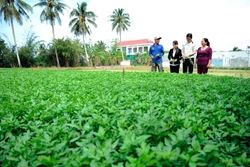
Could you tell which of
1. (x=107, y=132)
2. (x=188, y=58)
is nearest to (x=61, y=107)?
(x=107, y=132)

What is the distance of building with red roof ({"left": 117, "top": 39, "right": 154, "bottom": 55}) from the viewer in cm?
4561

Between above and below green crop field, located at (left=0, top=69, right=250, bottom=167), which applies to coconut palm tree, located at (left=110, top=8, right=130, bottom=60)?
above

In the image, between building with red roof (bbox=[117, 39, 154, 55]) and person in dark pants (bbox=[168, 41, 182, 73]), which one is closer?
person in dark pants (bbox=[168, 41, 182, 73])

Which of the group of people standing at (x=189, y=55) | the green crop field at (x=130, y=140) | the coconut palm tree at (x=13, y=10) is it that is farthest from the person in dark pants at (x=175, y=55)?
the coconut palm tree at (x=13, y=10)

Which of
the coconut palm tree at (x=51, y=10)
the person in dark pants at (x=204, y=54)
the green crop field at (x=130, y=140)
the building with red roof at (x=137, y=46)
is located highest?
the coconut palm tree at (x=51, y=10)

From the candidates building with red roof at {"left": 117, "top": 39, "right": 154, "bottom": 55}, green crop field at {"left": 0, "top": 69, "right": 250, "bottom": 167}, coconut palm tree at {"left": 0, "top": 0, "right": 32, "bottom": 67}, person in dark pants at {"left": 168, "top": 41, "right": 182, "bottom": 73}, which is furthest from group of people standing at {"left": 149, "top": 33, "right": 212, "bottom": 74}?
building with red roof at {"left": 117, "top": 39, "right": 154, "bottom": 55}

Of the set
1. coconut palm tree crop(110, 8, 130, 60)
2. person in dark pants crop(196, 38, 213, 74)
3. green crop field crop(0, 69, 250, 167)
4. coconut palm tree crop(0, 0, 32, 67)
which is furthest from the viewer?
coconut palm tree crop(110, 8, 130, 60)

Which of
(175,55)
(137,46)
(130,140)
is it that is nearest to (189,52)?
(175,55)

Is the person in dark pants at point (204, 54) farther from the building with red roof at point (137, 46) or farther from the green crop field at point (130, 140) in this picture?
the building with red roof at point (137, 46)

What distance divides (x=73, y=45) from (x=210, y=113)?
3291cm

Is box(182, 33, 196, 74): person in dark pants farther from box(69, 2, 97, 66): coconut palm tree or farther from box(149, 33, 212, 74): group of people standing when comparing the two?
box(69, 2, 97, 66): coconut palm tree

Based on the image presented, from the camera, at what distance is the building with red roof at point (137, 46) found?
45.6 m

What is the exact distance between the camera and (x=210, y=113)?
174cm

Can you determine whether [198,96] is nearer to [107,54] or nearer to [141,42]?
[107,54]
